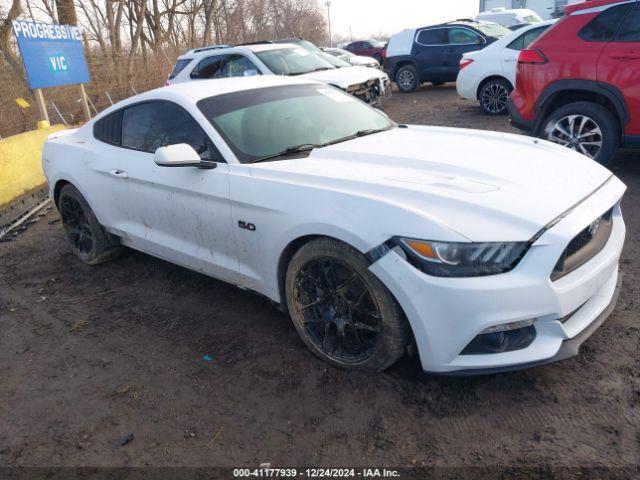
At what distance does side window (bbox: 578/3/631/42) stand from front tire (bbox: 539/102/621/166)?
67 cm

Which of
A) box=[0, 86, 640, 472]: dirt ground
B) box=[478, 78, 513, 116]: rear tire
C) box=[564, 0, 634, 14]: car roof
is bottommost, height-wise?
box=[0, 86, 640, 472]: dirt ground

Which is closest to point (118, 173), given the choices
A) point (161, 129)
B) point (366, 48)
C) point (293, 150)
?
point (161, 129)

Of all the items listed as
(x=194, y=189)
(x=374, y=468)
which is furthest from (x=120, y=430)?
(x=194, y=189)

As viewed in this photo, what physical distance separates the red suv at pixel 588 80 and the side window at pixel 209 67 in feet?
20.6

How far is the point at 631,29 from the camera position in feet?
17.1

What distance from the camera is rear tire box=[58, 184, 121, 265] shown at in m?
4.70

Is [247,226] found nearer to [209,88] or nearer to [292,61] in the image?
[209,88]

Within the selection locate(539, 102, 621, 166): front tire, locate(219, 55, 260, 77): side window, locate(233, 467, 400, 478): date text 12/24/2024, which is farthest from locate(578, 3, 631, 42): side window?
locate(219, 55, 260, 77): side window

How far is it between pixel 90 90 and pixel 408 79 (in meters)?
9.33

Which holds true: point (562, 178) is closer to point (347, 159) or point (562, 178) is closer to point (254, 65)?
point (347, 159)

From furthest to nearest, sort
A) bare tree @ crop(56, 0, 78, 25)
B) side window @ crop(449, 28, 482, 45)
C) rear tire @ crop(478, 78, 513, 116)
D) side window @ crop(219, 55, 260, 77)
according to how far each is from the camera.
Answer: bare tree @ crop(56, 0, 78, 25) < side window @ crop(449, 28, 482, 45) < side window @ crop(219, 55, 260, 77) < rear tire @ crop(478, 78, 513, 116)

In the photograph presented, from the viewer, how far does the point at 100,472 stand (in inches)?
95.7

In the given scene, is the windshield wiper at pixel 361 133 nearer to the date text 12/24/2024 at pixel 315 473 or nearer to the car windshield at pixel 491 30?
the date text 12/24/2024 at pixel 315 473

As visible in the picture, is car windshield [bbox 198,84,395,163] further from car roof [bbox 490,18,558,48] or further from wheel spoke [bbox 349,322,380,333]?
car roof [bbox 490,18,558,48]
